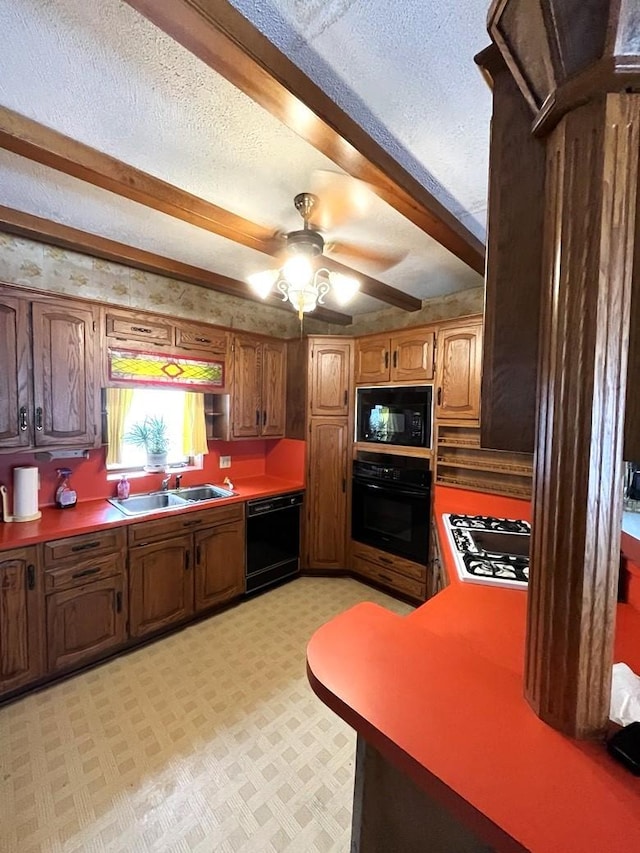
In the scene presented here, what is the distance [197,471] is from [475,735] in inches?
116

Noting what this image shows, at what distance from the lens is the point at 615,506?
0.59 m

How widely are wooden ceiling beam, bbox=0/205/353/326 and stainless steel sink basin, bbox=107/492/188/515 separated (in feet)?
5.52

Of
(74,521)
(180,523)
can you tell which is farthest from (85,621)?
(180,523)

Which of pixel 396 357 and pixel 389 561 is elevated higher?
pixel 396 357

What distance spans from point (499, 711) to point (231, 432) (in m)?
2.73

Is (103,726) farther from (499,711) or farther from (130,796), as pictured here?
(499,711)

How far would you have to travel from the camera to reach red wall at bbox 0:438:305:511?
7.87 ft

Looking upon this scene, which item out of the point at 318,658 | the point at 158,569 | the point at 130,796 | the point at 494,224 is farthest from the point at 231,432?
the point at 494,224

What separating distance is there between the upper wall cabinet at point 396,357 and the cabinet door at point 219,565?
169 centimetres

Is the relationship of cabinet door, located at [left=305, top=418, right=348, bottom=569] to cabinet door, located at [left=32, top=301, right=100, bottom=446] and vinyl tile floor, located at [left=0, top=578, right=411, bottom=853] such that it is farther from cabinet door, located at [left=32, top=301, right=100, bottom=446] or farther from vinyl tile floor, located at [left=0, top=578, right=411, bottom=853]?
cabinet door, located at [left=32, top=301, right=100, bottom=446]

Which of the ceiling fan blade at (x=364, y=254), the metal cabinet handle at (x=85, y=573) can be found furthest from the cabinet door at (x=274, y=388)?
the metal cabinet handle at (x=85, y=573)

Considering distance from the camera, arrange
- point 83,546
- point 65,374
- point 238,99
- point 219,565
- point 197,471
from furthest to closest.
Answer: point 197,471 → point 219,565 → point 65,374 → point 83,546 → point 238,99

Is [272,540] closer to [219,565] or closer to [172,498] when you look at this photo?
[219,565]

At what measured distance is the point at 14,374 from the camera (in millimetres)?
2002
